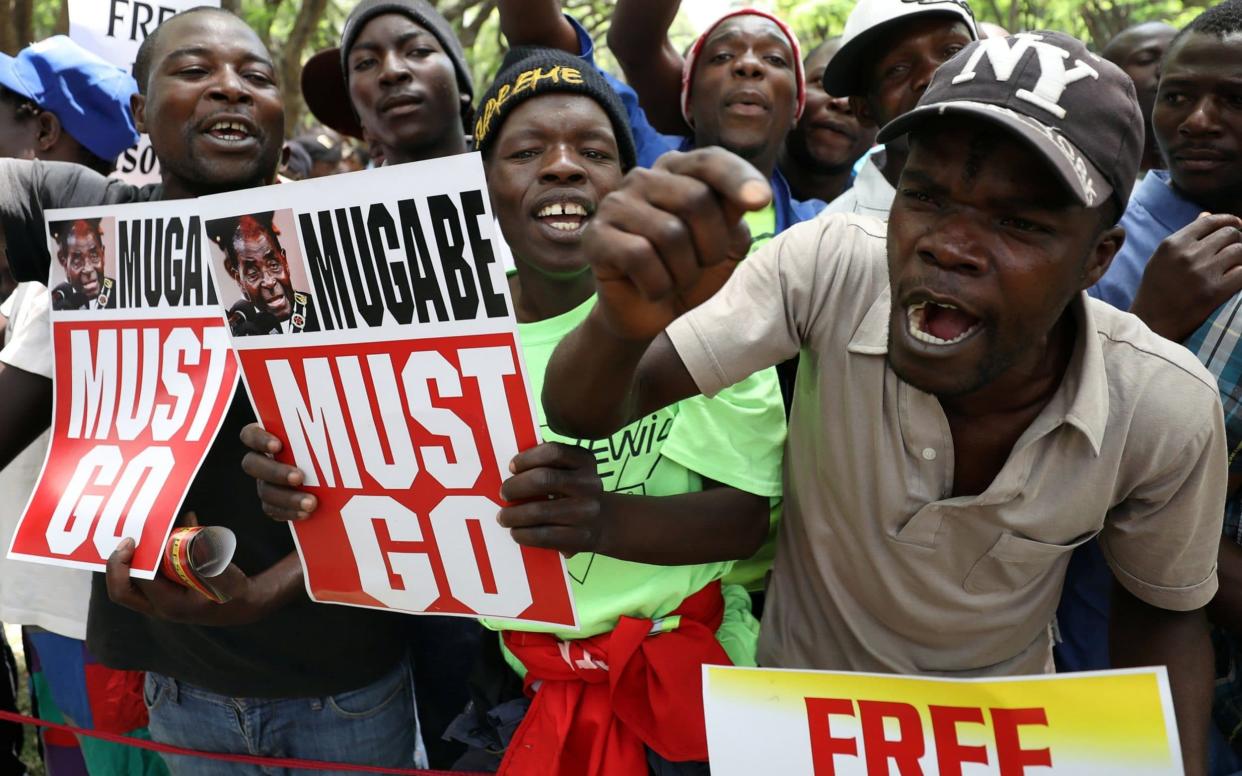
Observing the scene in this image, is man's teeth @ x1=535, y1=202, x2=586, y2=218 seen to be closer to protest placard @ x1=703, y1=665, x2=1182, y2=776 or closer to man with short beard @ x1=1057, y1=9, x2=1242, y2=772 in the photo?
protest placard @ x1=703, y1=665, x2=1182, y2=776

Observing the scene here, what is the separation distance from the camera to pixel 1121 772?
1573mm

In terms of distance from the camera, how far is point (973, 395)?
1.81m

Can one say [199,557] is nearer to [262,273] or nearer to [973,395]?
[262,273]

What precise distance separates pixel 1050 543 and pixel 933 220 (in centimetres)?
61

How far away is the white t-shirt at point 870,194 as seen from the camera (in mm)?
2822

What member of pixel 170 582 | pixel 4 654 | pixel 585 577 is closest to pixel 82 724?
pixel 4 654

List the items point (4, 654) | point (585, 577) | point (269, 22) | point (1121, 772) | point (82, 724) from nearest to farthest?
point (1121, 772), point (585, 577), point (82, 724), point (4, 654), point (269, 22)

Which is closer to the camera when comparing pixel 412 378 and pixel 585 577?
pixel 412 378

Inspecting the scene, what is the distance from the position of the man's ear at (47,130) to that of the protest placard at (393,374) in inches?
73.2

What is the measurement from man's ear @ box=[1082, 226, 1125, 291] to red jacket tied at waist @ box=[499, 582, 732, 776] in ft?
3.15

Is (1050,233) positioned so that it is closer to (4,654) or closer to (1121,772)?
(1121,772)

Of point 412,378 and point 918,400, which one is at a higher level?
point 412,378

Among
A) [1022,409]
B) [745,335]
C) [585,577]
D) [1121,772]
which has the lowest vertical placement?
[1121,772]

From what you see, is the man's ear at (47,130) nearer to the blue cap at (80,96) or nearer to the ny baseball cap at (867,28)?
the blue cap at (80,96)
